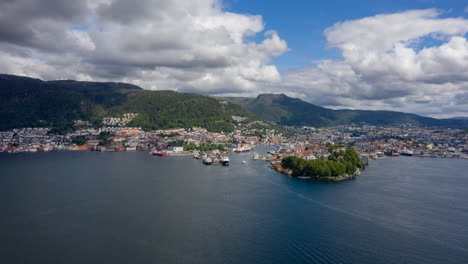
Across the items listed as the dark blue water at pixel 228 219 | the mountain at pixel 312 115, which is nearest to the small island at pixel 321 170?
the dark blue water at pixel 228 219

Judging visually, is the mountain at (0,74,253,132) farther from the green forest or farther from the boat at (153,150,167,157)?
the green forest

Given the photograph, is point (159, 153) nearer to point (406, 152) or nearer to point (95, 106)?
point (406, 152)

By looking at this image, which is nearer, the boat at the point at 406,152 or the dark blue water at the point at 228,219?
the dark blue water at the point at 228,219

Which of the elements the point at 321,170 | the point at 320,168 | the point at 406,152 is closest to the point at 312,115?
the point at 406,152

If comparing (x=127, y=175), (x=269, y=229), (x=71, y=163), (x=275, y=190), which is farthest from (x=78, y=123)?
(x=269, y=229)

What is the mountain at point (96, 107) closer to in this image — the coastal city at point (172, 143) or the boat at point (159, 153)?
the coastal city at point (172, 143)

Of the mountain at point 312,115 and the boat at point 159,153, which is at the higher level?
the mountain at point 312,115
